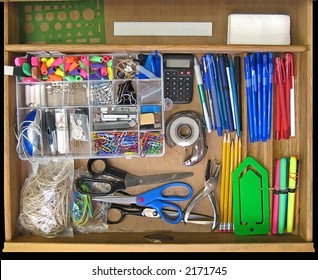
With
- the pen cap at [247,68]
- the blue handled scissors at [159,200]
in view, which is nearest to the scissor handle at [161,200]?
the blue handled scissors at [159,200]

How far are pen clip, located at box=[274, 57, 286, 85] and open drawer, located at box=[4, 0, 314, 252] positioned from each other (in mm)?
35

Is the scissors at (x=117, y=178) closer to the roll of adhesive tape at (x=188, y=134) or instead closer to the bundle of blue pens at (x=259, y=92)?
the roll of adhesive tape at (x=188, y=134)

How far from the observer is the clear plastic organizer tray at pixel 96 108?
123 centimetres

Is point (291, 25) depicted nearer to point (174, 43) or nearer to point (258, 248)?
point (174, 43)

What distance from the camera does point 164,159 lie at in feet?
4.28

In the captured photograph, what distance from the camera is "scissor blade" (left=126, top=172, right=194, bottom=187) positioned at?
4.22 ft

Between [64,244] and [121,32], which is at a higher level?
[121,32]

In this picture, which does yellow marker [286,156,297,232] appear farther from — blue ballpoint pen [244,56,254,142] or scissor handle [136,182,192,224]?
scissor handle [136,182,192,224]

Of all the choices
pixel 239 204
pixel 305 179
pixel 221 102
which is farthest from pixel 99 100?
pixel 305 179

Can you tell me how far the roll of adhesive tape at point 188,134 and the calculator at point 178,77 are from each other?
52mm

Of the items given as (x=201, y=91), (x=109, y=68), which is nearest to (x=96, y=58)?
(x=109, y=68)

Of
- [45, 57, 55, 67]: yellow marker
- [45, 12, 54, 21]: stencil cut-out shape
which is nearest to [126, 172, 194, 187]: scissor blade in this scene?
[45, 57, 55, 67]: yellow marker

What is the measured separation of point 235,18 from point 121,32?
Answer: 29 cm

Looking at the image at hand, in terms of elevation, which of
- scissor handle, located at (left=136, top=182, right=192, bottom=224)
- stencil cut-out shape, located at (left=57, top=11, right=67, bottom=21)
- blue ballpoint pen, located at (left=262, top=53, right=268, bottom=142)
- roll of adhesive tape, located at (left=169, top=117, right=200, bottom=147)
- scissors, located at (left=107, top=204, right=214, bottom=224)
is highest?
stencil cut-out shape, located at (left=57, top=11, right=67, bottom=21)
